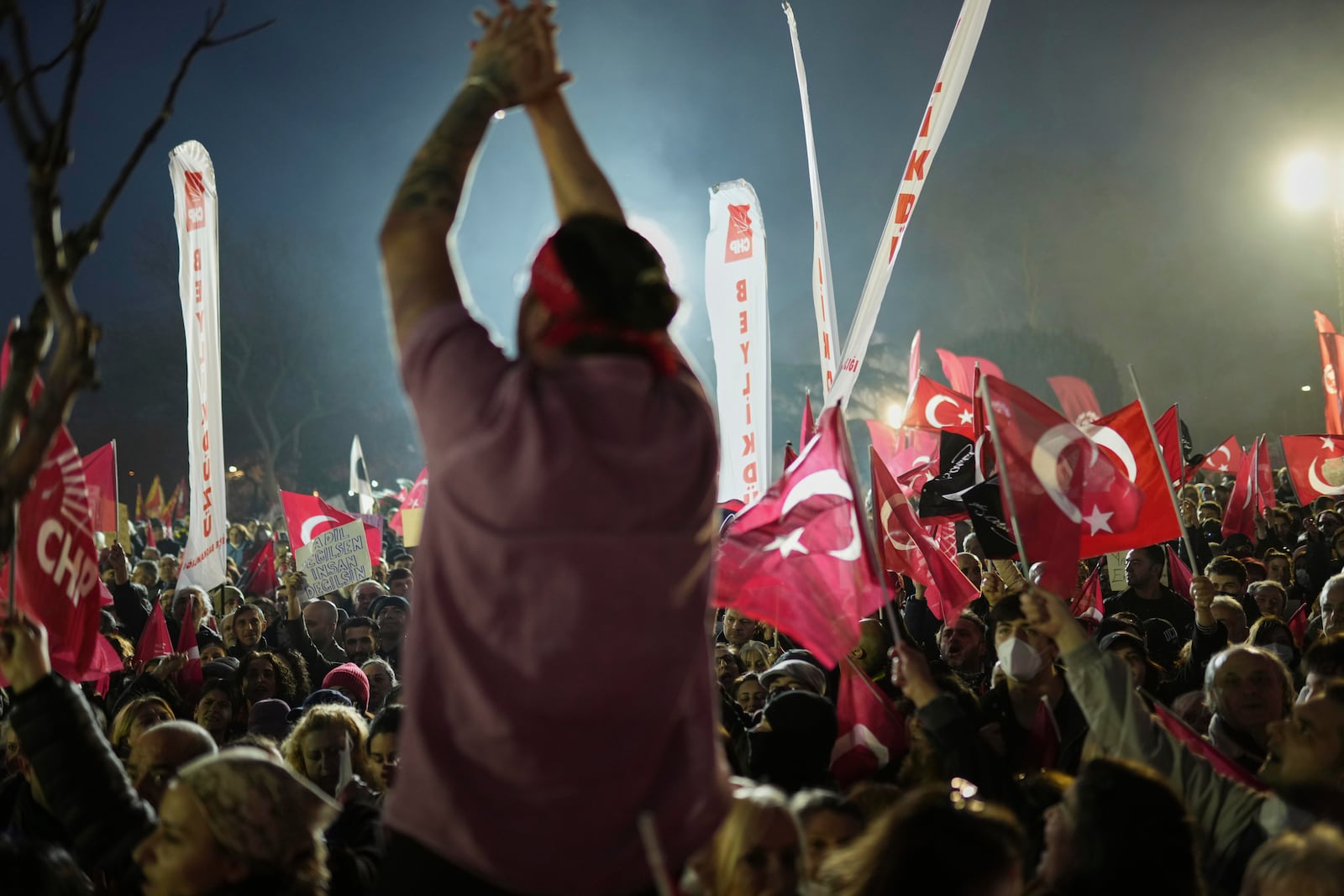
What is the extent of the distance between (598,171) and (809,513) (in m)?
3.00

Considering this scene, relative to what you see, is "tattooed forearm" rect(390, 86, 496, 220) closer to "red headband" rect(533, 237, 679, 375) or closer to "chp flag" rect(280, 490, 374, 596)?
"red headband" rect(533, 237, 679, 375)

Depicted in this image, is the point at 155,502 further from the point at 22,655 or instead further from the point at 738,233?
the point at 22,655

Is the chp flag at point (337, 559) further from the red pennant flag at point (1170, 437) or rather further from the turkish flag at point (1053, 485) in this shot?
the red pennant flag at point (1170, 437)

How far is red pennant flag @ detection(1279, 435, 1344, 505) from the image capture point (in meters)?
13.1

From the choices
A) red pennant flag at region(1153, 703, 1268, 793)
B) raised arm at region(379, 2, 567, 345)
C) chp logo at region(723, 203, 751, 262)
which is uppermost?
chp logo at region(723, 203, 751, 262)

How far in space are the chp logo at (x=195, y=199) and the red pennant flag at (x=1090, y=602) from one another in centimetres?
764

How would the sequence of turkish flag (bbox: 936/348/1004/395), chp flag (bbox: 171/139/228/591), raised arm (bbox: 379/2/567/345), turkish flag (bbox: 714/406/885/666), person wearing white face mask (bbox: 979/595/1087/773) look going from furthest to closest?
turkish flag (bbox: 936/348/1004/395) < chp flag (bbox: 171/139/228/591) < turkish flag (bbox: 714/406/885/666) < person wearing white face mask (bbox: 979/595/1087/773) < raised arm (bbox: 379/2/567/345)

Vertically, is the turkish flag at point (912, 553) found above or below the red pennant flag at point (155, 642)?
above

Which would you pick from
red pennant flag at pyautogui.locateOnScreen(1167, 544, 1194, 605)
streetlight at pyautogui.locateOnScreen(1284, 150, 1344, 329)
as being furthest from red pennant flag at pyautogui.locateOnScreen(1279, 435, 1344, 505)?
streetlight at pyautogui.locateOnScreen(1284, 150, 1344, 329)

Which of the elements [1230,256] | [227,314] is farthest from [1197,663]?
[227,314]

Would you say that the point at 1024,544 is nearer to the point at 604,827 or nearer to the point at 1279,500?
the point at 604,827

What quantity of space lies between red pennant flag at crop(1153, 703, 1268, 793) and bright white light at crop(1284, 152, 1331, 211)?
111 feet

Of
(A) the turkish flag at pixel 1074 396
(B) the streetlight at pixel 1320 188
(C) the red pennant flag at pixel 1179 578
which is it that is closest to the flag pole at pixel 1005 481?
(C) the red pennant flag at pixel 1179 578

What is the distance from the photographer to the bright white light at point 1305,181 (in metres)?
34.0
